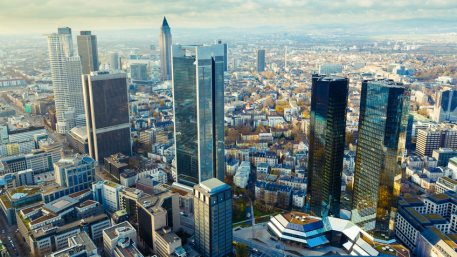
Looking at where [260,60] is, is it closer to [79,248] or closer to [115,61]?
[115,61]

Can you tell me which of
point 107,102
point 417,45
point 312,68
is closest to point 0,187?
point 107,102

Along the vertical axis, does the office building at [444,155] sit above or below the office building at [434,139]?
below

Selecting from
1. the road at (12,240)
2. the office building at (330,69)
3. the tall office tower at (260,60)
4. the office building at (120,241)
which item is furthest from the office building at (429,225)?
the tall office tower at (260,60)

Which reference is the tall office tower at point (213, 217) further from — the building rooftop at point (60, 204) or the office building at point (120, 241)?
the building rooftop at point (60, 204)

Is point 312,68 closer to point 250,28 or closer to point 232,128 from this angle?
point 232,128

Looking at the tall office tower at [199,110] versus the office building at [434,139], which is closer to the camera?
the tall office tower at [199,110]

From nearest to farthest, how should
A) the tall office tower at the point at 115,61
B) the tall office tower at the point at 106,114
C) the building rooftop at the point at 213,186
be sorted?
the building rooftop at the point at 213,186 → the tall office tower at the point at 106,114 → the tall office tower at the point at 115,61
